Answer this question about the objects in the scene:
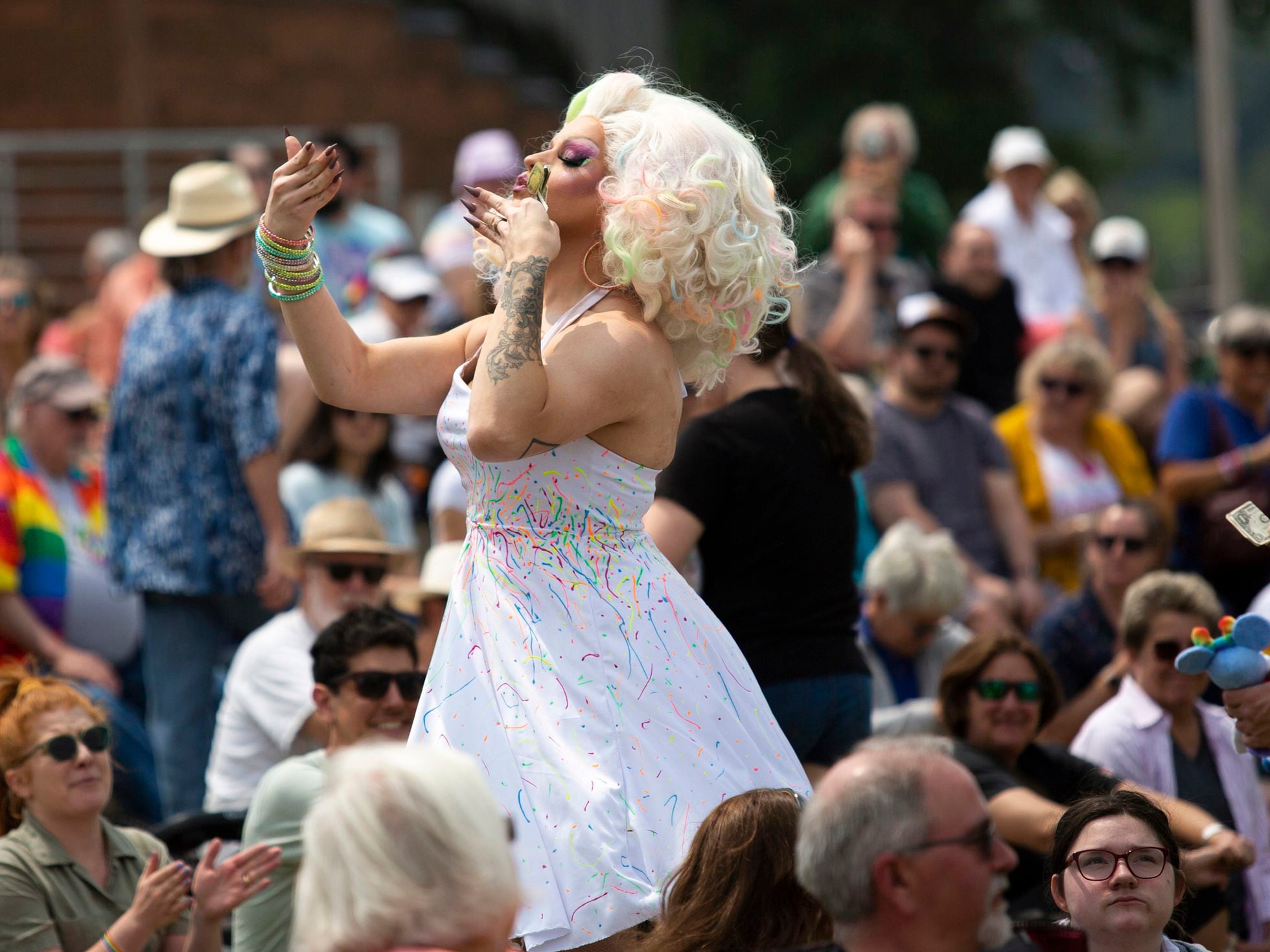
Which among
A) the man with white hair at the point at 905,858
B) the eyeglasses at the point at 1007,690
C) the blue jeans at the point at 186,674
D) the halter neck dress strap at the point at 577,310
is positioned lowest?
→ the blue jeans at the point at 186,674

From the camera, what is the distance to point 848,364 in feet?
26.2

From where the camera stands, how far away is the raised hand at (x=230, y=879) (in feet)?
11.2

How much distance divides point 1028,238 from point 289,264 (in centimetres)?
681

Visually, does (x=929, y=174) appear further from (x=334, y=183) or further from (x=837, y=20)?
(x=334, y=183)

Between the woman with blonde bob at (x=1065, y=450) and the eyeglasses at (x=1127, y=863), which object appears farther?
the woman with blonde bob at (x=1065, y=450)

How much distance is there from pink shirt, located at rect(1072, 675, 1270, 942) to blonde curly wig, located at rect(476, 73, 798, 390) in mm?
2180

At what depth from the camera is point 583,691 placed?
3.17 m

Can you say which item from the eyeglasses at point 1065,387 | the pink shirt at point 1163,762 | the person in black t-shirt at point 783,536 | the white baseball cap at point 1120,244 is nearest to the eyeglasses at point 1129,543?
the pink shirt at point 1163,762

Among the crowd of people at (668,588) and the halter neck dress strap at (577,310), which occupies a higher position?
the halter neck dress strap at (577,310)

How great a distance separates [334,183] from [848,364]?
15.9 ft

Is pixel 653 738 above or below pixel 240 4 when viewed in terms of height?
below

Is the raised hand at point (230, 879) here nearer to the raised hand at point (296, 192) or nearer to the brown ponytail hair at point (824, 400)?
the raised hand at point (296, 192)

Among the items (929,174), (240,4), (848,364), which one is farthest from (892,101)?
(848,364)

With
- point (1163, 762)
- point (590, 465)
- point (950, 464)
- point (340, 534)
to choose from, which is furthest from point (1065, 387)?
point (590, 465)
